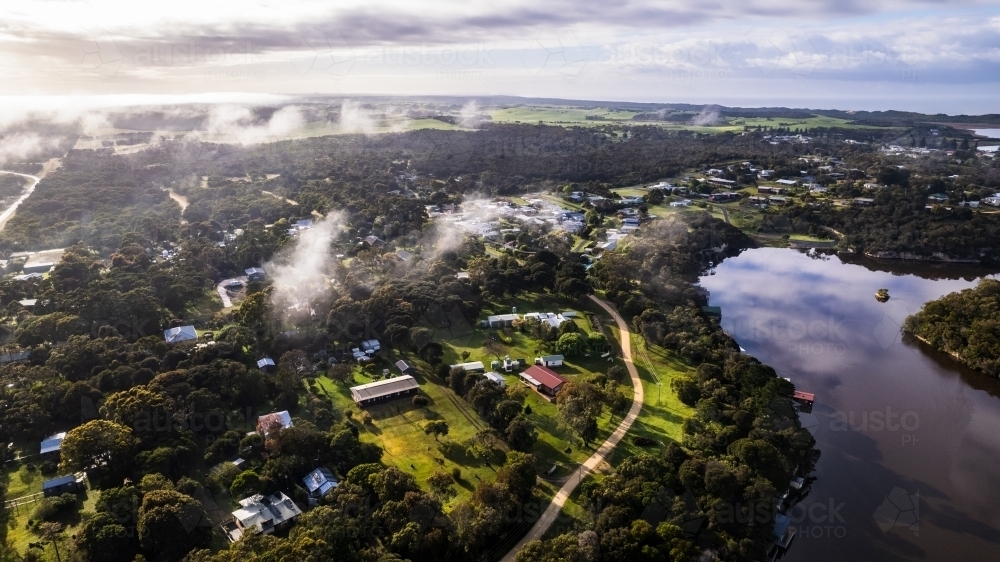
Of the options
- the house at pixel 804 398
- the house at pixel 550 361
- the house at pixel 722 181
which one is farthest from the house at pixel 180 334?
the house at pixel 722 181

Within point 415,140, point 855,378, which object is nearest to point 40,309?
point 855,378

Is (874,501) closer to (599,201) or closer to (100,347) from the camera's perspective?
(100,347)

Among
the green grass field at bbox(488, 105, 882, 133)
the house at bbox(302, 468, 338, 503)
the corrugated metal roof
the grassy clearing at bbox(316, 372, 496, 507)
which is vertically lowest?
the grassy clearing at bbox(316, 372, 496, 507)

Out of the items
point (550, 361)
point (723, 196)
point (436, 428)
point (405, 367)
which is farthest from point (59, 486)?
point (723, 196)

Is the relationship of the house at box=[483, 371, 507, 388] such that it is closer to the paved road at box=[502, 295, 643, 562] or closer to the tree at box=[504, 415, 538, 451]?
the tree at box=[504, 415, 538, 451]

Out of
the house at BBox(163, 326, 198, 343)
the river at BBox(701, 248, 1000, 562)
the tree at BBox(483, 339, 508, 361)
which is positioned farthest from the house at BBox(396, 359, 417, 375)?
the river at BBox(701, 248, 1000, 562)

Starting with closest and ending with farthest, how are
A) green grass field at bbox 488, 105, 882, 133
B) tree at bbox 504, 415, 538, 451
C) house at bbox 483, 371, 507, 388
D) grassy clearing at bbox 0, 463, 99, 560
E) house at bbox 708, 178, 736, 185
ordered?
grassy clearing at bbox 0, 463, 99, 560 → tree at bbox 504, 415, 538, 451 → house at bbox 483, 371, 507, 388 → house at bbox 708, 178, 736, 185 → green grass field at bbox 488, 105, 882, 133

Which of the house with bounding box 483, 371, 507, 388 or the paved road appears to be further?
the house with bounding box 483, 371, 507, 388

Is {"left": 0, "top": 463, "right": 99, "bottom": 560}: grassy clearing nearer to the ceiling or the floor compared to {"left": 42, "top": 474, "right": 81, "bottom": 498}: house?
nearer to the floor

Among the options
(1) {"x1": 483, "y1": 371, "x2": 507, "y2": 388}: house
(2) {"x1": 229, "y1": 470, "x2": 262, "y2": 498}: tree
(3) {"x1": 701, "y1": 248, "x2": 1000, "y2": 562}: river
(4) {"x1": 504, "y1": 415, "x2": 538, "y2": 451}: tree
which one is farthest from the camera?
(1) {"x1": 483, "y1": 371, "x2": 507, "y2": 388}: house
